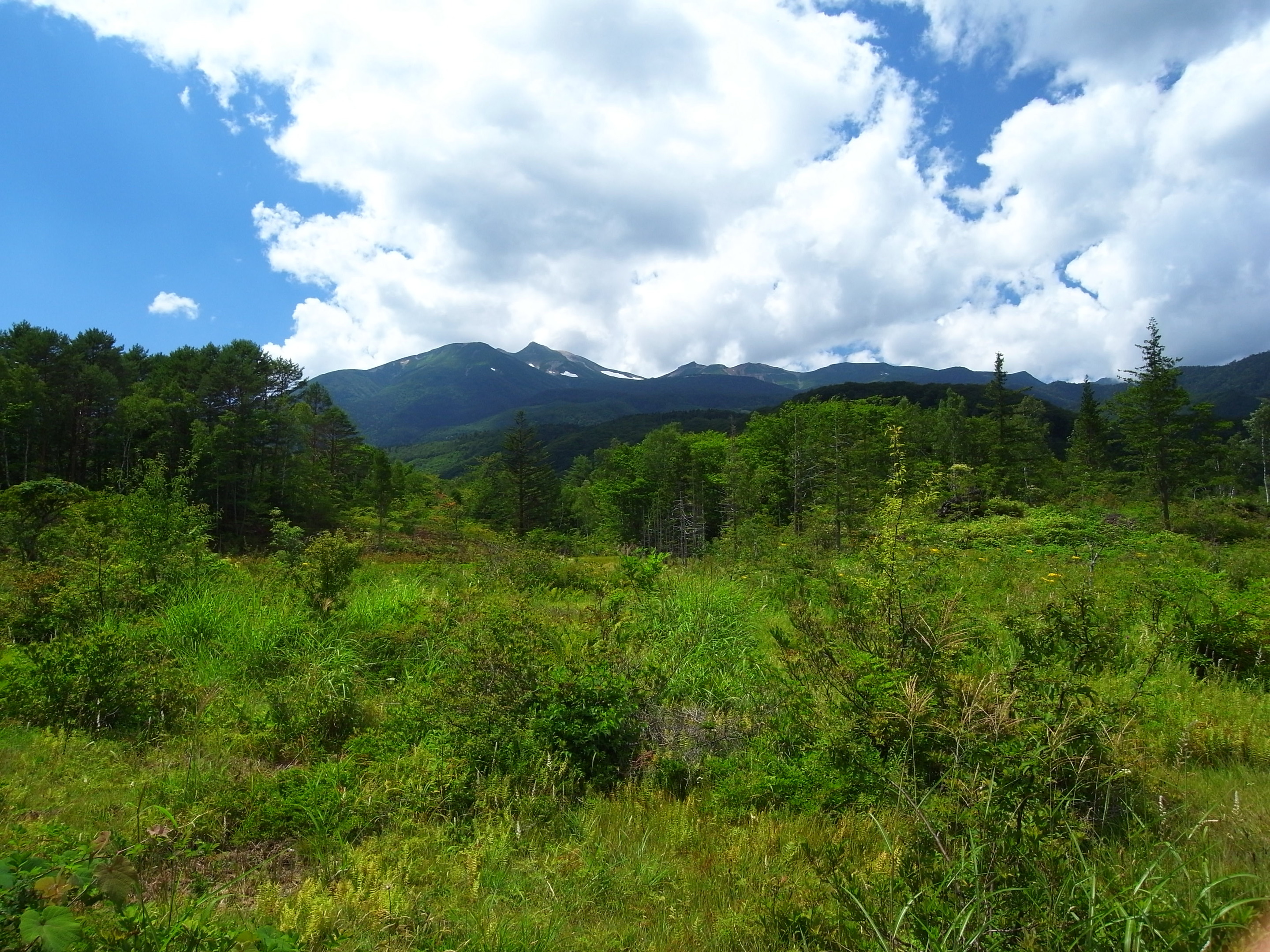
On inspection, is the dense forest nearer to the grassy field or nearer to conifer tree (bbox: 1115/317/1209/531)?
the grassy field

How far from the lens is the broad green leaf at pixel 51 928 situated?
1525 mm

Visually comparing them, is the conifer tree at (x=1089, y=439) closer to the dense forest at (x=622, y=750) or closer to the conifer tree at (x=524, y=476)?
the conifer tree at (x=524, y=476)

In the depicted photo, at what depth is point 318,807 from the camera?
374cm

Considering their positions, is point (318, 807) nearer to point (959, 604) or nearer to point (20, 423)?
point (959, 604)

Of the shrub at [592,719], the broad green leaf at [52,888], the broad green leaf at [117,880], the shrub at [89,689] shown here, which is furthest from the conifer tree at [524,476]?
the broad green leaf at [117,880]

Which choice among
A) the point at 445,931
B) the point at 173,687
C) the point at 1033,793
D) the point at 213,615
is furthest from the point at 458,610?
the point at 1033,793

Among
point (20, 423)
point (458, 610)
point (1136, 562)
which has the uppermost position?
point (20, 423)

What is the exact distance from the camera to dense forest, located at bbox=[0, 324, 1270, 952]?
252cm

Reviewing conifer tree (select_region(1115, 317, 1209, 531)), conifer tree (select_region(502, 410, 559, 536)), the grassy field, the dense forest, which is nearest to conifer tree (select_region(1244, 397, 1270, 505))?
conifer tree (select_region(1115, 317, 1209, 531))

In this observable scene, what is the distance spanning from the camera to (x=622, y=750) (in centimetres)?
455

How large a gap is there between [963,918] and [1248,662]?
6.09m

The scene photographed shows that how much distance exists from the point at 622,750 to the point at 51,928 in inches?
134

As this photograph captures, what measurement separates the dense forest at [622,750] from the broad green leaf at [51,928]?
0.04ft

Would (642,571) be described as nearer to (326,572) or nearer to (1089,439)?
(326,572)
